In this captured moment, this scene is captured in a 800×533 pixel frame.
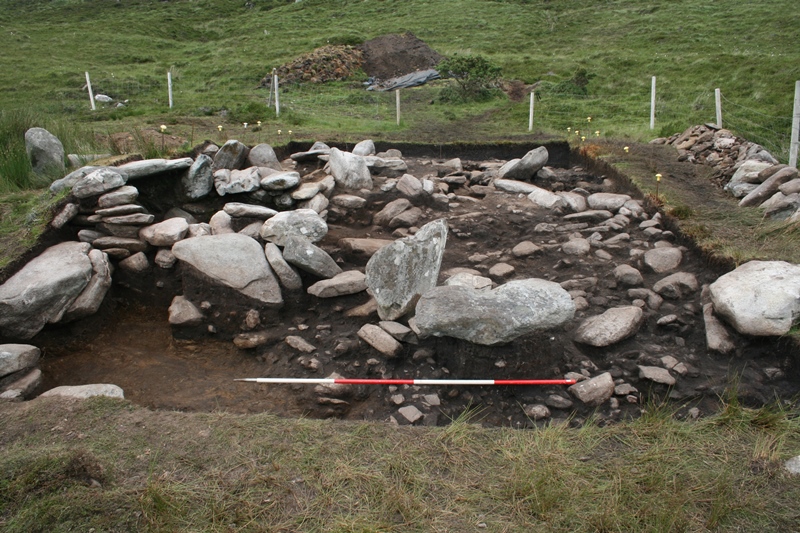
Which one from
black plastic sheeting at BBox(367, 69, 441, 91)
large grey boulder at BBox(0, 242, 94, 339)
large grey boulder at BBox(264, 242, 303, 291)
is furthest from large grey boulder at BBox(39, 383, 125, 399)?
black plastic sheeting at BBox(367, 69, 441, 91)

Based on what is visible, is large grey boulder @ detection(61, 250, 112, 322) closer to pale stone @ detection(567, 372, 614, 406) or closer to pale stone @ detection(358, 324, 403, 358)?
pale stone @ detection(358, 324, 403, 358)

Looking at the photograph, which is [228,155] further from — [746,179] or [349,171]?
[746,179]

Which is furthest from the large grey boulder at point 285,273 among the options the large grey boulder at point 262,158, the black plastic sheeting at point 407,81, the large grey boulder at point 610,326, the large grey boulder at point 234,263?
the black plastic sheeting at point 407,81

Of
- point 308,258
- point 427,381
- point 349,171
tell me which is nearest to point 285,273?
point 308,258

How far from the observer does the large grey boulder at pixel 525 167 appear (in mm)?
8289

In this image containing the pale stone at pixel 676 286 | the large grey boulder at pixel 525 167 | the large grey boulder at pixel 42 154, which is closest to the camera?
the pale stone at pixel 676 286

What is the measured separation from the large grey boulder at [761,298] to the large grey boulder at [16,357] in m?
5.15

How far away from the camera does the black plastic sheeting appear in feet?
66.1

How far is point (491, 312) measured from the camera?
11.8 feet

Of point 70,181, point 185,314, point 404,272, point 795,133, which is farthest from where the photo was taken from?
point 795,133

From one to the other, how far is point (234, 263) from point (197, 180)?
6.47 ft

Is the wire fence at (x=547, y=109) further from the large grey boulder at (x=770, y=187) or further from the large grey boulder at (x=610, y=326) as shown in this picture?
the large grey boulder at (x=610, y=326)

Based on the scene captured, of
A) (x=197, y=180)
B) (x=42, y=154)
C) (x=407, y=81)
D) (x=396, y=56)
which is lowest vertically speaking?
(x=197, y=180)

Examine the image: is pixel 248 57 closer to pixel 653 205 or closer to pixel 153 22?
pixel 153 22
